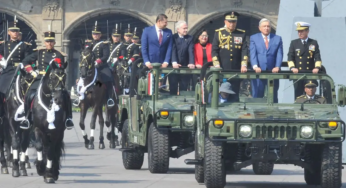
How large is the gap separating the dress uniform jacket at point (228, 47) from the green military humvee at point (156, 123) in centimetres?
83

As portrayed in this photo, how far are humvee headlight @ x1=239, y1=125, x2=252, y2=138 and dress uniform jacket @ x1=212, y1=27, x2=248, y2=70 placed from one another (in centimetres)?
315

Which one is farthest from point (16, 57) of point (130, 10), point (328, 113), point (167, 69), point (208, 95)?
point (130, 10)

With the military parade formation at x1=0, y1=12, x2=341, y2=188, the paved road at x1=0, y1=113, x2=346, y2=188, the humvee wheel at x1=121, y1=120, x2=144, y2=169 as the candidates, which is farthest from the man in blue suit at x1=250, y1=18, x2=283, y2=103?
the humvee wheel at x1=121, y1=120, x2=144, y2=169

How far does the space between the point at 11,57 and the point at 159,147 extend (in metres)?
3.50

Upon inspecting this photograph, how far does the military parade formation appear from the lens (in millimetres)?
15586

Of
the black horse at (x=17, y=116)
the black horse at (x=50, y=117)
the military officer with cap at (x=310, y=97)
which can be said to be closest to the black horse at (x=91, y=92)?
the black horse at (x=17, y=116)

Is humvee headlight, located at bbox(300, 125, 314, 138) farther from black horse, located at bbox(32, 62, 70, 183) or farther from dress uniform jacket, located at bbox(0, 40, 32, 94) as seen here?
dress uniform jacket, located at bbox(0, 40, 32, 94)

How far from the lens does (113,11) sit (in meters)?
45.7

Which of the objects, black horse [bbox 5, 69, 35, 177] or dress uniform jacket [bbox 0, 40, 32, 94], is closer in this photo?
black horse [bbox 5, 69, 35, 177]

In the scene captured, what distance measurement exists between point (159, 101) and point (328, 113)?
368 cm

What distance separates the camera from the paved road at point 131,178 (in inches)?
622

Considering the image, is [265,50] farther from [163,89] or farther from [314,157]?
[314,157]

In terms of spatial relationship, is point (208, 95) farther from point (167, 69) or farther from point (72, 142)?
point (72, 142)

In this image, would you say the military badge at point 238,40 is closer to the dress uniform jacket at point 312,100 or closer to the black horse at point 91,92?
the dress uniform jacket at point 312,100
